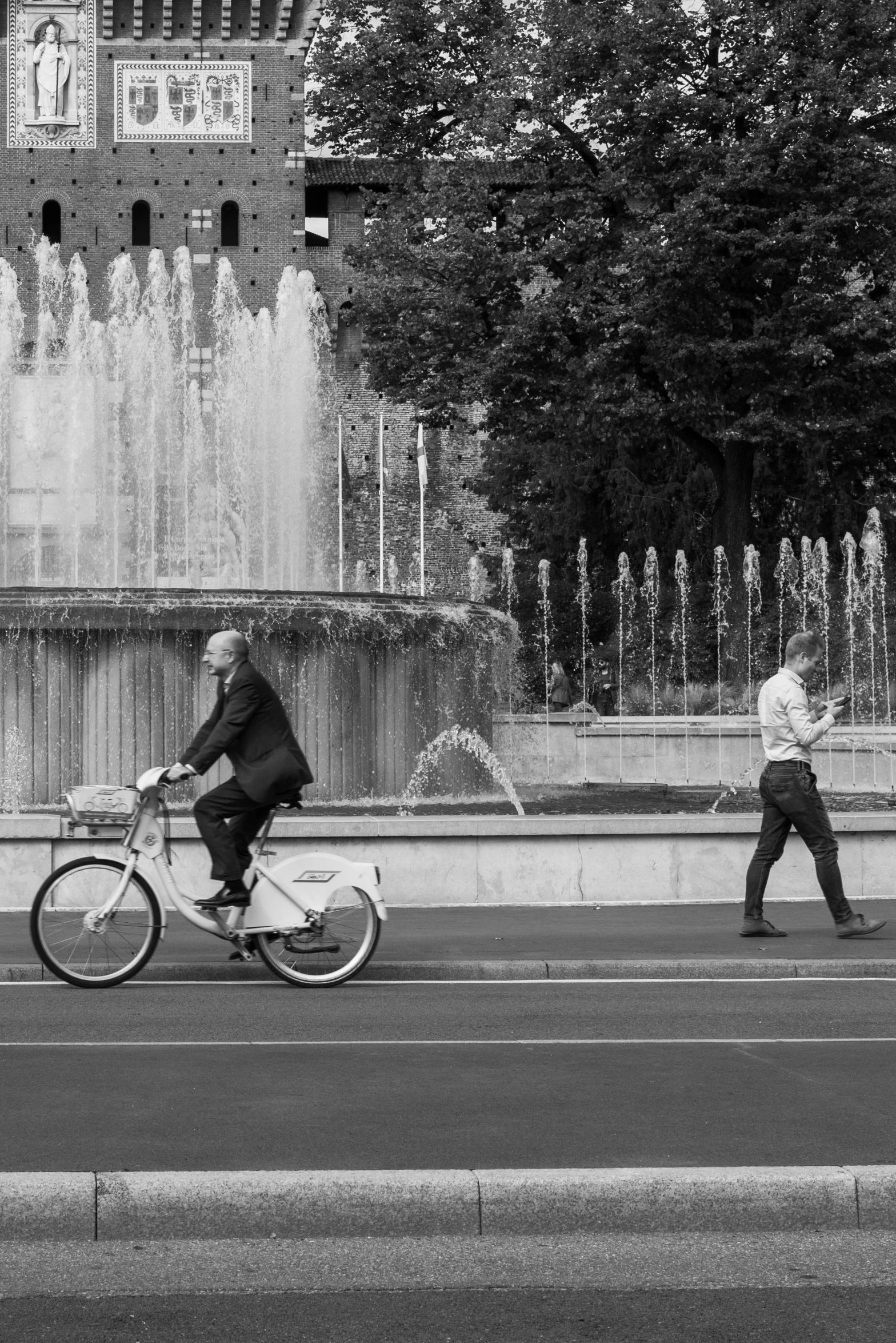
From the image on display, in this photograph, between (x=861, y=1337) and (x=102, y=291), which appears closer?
(x=861, y=1337)

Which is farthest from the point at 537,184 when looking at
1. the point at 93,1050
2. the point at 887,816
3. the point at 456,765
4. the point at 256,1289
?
the point at 256,1289

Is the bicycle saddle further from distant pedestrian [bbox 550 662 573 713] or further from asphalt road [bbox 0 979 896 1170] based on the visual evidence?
distant pedestrian [bbox 550 662 573 713]

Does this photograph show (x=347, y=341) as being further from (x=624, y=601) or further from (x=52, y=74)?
(x=624, y=601)

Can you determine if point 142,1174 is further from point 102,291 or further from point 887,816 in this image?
point 102,291

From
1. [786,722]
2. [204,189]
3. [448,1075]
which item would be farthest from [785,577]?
[204,189]

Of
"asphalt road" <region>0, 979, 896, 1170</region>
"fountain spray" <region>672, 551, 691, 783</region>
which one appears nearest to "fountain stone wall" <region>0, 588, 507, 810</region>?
"asphalt road" <region>0, 979, 896, 1170</region>

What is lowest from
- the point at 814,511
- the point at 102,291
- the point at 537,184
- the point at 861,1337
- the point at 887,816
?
the point at 861,1337

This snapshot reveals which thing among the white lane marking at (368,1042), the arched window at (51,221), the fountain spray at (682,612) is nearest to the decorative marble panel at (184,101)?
the arched window at (51,221)

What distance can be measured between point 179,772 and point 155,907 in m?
0.62

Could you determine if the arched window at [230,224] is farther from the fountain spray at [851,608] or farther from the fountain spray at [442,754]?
the fountain spray at [442,754]

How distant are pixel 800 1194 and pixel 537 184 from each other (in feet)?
95.9

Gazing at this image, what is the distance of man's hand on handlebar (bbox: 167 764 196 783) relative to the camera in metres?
8.05

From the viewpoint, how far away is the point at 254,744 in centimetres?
828

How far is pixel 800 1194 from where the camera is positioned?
466 cm
